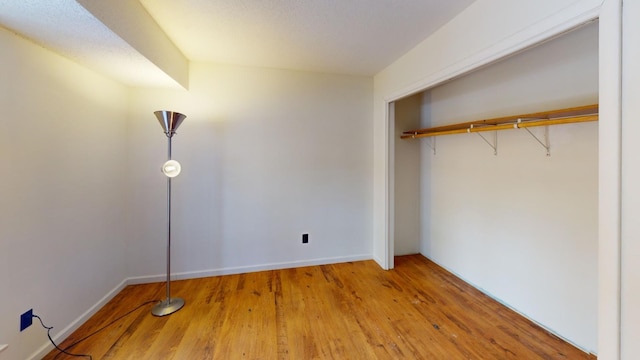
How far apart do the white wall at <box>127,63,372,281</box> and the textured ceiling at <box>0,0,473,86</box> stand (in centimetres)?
39

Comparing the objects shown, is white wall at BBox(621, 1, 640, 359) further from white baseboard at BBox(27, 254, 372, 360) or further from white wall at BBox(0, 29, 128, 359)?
white wall at BBox(0, 29, 128, 359)

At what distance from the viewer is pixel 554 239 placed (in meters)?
1.91

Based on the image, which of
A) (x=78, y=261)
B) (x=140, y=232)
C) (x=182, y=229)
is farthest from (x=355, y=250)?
(x=78, y=261)

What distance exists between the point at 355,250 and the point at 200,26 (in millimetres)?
2884

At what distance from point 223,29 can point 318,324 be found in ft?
8.35

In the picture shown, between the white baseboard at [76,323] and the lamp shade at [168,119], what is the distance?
5.31ft

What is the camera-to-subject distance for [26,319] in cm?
158

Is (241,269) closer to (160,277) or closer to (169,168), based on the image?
(160,277)

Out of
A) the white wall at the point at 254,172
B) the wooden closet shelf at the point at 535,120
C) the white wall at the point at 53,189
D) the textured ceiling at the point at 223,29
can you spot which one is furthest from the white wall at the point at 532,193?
the white wall at the point at 53,189

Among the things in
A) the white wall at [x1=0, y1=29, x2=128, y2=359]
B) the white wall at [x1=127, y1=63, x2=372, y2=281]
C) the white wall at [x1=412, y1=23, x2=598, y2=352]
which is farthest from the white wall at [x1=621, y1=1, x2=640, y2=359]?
the white wall at [x1=0, y1=29, x2=128, y2=359]

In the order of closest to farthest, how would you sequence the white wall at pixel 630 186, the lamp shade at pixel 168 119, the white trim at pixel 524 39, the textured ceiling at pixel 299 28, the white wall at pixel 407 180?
the white wall at pixel 630 186 < the white trim at pixel 524 39 < the textured ceiling at pixel 299 28 < the lamp shade at pixel 168 119 < the white wall at pixel 407 180

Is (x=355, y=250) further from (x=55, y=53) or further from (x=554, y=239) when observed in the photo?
(x=55, y=53)

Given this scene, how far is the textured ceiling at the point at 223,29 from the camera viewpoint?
1.41m

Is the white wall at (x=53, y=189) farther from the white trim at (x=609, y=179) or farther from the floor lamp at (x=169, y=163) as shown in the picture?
the white trim at (x=609, y=179)
